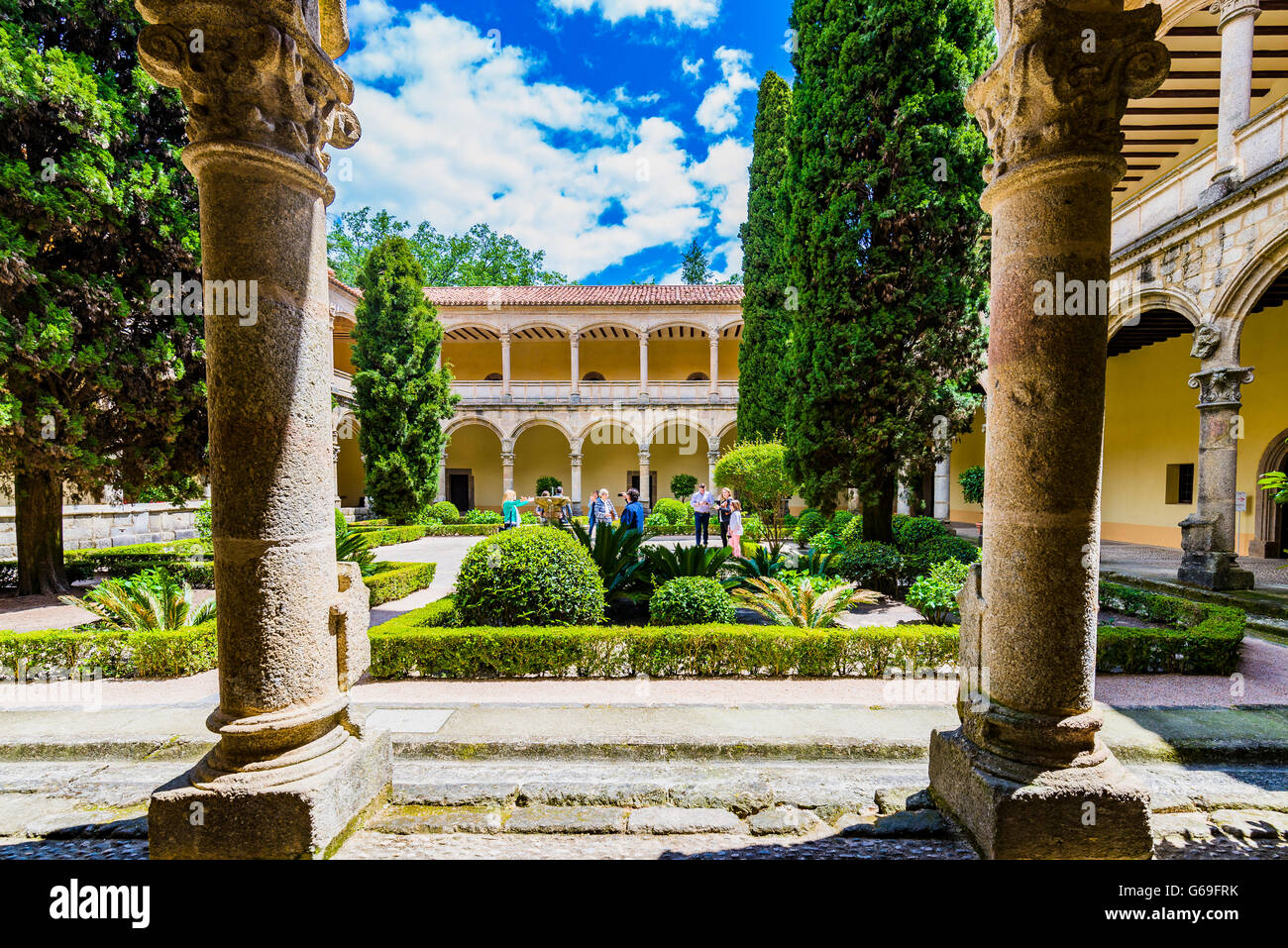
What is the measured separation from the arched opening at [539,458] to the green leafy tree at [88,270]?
16.7 metres

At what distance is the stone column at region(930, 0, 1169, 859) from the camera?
2.30 meters

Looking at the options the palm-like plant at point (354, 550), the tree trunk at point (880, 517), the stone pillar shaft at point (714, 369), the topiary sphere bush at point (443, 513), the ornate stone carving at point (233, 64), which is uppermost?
the stone pillar shaft at point (714, 369)

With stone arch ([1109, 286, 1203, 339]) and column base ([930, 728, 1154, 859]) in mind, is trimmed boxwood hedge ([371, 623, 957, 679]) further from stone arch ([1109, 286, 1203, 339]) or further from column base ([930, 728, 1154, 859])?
stone arch ([1109, 286, 1203, 339])

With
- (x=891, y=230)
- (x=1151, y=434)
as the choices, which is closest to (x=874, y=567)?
(x=891, y=230)

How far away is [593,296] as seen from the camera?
23.1m

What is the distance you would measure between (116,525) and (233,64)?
45.4ft

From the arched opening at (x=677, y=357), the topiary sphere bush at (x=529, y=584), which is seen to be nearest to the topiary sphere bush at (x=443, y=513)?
the arched opening at (x=677, y=357)

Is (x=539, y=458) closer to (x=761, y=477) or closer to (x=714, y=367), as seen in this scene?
(x=714, y=367)

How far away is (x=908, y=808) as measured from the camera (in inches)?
110

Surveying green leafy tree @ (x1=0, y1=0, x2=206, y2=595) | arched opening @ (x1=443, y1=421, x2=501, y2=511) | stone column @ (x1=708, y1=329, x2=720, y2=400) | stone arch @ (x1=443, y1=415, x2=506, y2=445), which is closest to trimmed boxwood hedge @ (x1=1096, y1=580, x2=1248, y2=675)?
green leafy tree @ (x1=0, y1=0, x2=206, y2=595)

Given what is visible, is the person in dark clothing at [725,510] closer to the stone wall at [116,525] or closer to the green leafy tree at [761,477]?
the green leafy tree at [761,477]

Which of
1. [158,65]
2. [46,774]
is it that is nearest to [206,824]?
[46,774]

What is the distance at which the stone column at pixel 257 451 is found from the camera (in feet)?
7.24
